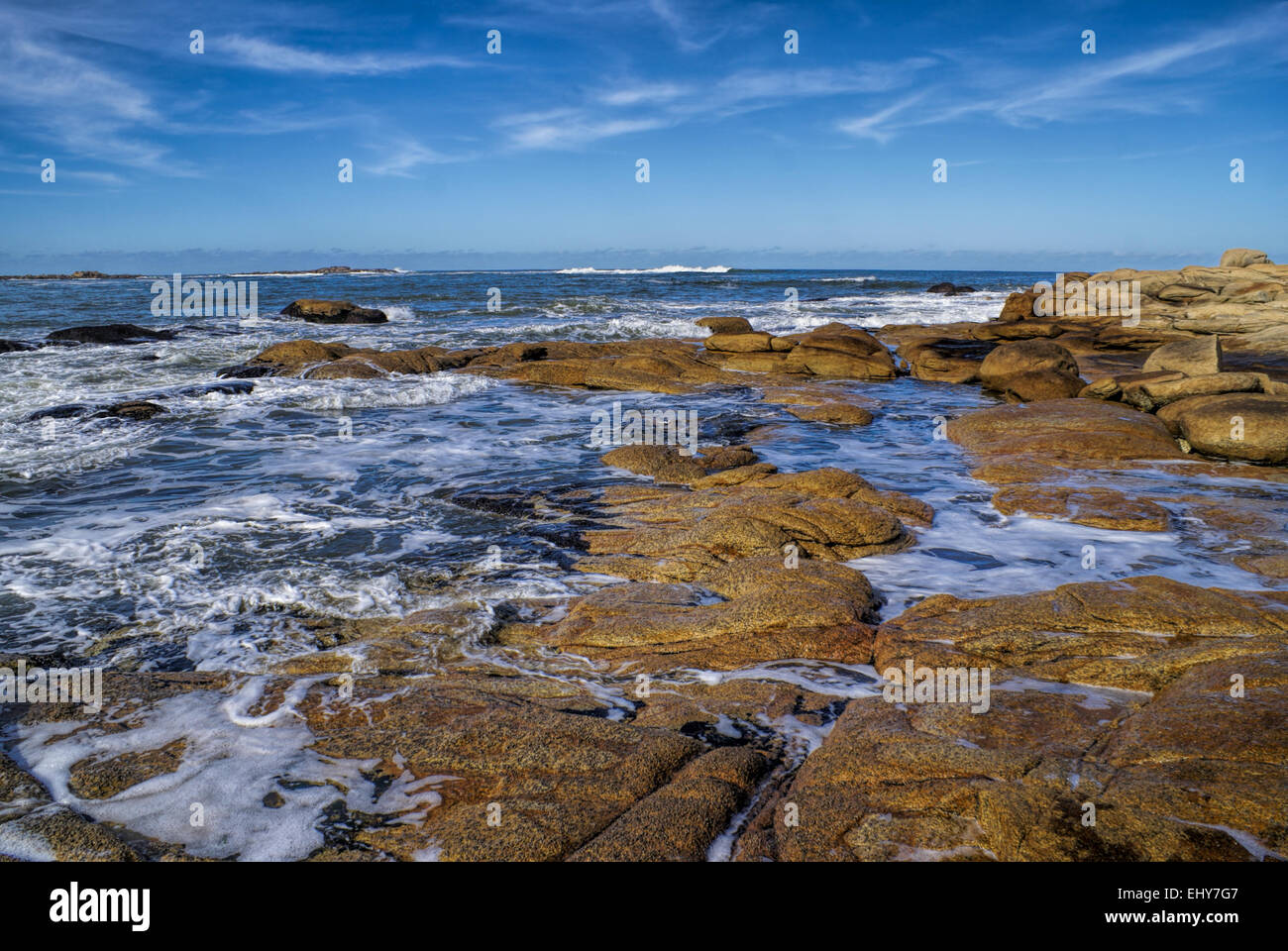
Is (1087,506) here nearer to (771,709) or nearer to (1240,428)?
(1240,428)

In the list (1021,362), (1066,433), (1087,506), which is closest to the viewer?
(1087,506)

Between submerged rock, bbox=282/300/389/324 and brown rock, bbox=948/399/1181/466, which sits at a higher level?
submerged rock, bbox=282/300/389/324

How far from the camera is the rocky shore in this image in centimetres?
316

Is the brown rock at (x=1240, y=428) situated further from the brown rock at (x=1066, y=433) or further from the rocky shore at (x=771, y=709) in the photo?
the rocky shore at (x=771, y=709)

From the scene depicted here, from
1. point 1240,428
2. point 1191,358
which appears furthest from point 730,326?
point 1240,428

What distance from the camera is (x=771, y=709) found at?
4.44 metres

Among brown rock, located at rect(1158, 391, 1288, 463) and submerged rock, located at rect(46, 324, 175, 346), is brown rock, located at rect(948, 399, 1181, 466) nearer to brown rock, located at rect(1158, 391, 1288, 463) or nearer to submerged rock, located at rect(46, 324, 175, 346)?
brown rock, located at rect(1158, 391, 1288, 463)

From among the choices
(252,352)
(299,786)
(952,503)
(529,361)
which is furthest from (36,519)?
(252,352)

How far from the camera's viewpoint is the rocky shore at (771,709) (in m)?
3.16

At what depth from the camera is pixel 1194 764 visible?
342 centimetres

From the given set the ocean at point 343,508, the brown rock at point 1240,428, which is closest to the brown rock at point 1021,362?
the ocean at point 343,508

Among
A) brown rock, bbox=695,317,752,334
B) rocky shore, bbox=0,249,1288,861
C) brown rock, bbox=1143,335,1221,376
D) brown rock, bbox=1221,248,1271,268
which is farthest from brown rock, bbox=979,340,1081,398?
brown rock, bbox=1221,248,1271,268
